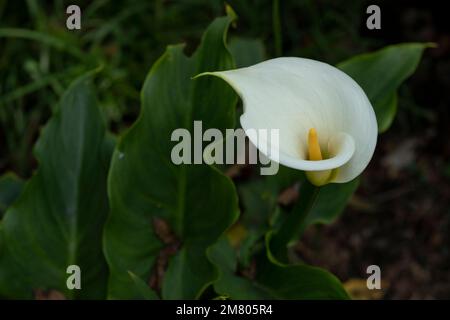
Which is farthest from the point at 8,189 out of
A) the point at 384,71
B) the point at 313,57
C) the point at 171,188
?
the point at 313,57

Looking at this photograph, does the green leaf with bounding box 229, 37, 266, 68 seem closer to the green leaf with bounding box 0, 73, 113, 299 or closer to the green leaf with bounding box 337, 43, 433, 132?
the green leaf with bounding box 337, 43, 433, 132

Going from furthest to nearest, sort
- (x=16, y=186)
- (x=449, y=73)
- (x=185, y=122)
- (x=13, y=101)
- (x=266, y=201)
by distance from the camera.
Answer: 1. (x=449, y=73)
2. (x=13, y=101)
3. (x=266, y=201)
4. (x=16, y=186)
5. (x=185, y=122)

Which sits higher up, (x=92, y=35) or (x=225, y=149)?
(x=92, y=35)

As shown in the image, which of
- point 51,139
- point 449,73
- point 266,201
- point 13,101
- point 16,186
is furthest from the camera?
point 449,73

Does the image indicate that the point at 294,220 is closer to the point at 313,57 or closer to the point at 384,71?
the point at 384,71

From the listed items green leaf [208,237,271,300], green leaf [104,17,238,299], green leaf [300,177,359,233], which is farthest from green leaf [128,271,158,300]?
green leaf [300,177,359,233]
